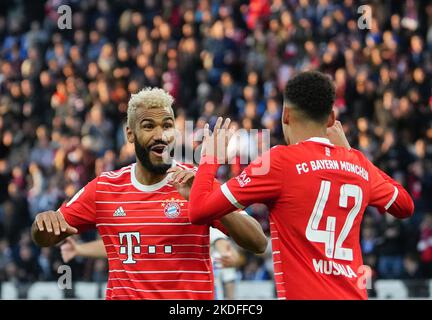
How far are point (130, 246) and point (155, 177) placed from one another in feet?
1.65

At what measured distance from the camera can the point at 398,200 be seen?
20.4 feet

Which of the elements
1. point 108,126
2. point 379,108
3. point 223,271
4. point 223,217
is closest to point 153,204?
point 223,217

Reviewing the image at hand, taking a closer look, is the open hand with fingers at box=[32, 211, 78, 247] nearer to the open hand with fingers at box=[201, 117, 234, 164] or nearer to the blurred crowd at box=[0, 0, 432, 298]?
the open hand with fingers at box=[201, 117, 234, 164]

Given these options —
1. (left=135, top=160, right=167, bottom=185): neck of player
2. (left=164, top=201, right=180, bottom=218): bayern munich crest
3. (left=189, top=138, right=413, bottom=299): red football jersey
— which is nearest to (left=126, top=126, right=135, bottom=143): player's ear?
(left=135, top=160, right=167, bottom=185): neck of player

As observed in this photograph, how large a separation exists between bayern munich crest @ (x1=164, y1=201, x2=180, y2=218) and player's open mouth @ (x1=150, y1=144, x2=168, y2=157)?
325 millimetres

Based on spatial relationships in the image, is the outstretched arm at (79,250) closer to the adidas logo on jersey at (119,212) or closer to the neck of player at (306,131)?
the adidas logo on jersey at (119,212)

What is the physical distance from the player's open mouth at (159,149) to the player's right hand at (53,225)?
0.75m

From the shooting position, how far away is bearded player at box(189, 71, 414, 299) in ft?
18.8

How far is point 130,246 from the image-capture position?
690 cm

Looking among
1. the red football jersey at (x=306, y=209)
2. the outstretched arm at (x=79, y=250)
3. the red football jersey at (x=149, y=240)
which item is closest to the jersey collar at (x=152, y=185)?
the red football jersey at (x=149, y=240)

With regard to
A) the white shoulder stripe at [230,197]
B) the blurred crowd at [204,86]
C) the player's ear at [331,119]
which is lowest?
the white shoulder stripe at [230,197]

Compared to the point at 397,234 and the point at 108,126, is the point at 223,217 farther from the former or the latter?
the point at 108,126

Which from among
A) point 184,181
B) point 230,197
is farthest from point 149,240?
point 230,197

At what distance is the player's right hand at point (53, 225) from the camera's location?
6574mm
